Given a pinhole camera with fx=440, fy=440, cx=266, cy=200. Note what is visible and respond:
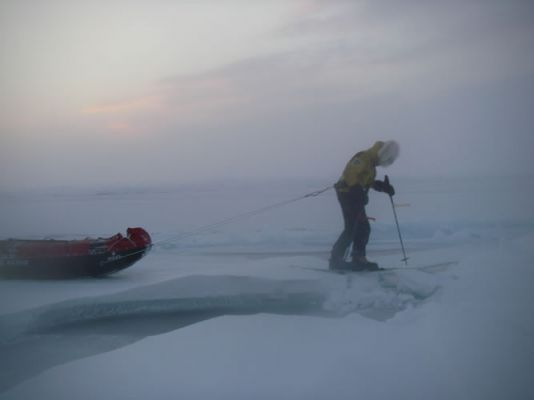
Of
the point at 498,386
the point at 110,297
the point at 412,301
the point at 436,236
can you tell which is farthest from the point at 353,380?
the point at 436,236

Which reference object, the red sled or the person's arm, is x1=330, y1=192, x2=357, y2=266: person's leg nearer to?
the person's arm

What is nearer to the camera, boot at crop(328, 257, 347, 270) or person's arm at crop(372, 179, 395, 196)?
person's arm at crop(372, 179, 395, 196)

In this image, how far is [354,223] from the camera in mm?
4609

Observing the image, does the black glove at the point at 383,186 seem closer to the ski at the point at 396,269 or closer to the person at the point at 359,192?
the person at the point at 359,192

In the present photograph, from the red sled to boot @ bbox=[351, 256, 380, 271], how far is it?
2354mm

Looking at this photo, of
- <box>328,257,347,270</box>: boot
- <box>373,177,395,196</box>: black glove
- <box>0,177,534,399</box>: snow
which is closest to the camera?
<box>0,177,534,399</box>: snow

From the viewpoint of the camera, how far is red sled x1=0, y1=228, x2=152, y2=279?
4742mm

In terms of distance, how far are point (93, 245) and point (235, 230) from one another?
325cm

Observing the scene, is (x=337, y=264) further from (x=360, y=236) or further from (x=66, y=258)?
(x=66, y=258)

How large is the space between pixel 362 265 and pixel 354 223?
0.44m

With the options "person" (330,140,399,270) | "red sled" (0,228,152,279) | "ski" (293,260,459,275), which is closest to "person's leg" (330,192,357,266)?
"person" (330,140,399,270)

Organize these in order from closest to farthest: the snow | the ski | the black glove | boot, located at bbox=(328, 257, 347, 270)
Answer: the snow < the ski < the black glove < boot, located at bbox=(328, 257, 347, 270)

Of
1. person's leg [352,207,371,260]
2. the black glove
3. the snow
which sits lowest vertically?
the snow

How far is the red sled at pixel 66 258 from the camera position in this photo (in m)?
4.74
